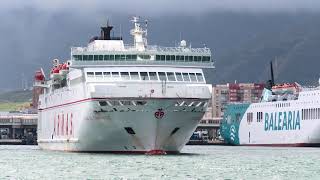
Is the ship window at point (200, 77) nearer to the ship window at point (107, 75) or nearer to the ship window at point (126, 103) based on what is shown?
the ship window at point (126, 103)

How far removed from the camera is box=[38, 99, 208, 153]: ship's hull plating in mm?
89188

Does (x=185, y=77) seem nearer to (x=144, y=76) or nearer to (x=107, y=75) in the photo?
(x=144, y=76)

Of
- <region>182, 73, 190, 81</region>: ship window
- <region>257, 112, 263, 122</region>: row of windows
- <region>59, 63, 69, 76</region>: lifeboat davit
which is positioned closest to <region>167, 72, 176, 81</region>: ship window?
<region>182, 73, 190, 81</region>: ship window

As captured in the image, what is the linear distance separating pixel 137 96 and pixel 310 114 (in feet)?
269

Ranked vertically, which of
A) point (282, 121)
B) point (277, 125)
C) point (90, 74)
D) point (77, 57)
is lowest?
point (277, 125)

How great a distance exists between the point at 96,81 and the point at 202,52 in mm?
10197

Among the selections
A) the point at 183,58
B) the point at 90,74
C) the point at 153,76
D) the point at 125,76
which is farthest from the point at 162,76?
the point at 90,74

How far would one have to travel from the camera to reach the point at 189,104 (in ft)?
298

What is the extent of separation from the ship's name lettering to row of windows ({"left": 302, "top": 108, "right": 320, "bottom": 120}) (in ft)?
5.81

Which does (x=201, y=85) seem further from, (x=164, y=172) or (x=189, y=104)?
(x=164, y=172)

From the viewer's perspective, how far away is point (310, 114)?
167250 mm

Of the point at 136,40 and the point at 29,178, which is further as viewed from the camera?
the point at 136,40

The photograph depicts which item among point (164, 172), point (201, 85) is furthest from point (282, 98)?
point (164, 172)

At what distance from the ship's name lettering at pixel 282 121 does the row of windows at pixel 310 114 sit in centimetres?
177
